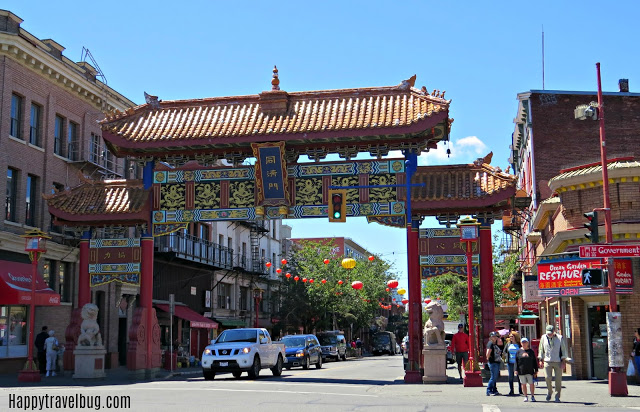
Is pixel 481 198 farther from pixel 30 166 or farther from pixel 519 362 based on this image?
pixel 30 166

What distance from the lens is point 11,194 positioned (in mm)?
30312

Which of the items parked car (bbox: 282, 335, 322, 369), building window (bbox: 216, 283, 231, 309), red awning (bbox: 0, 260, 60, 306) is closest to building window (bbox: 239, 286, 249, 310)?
building window (bbox: 216, 283, 231, 309)

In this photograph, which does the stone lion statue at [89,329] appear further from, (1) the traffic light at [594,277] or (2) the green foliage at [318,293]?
(2) the green foliage at [318,293]

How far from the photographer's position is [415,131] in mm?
23453

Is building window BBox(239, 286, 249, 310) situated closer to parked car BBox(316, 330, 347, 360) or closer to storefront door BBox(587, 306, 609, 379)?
parked car BBox(316, 330, 347, 360)

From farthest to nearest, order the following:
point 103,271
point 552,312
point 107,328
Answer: point 107,328 → point 552,312 → point 103,271

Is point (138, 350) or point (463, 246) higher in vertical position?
point (463, 246)

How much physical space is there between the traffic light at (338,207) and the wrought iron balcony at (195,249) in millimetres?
18751

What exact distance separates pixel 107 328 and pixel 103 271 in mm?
11473

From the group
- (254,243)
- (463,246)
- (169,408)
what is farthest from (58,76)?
(254,243)

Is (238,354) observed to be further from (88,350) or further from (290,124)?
(290,124)

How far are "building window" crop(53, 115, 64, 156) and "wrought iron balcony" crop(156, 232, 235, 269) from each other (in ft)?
28.0

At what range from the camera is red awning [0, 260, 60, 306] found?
27062mm

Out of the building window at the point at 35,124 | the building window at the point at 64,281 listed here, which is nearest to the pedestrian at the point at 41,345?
the building window at the point at 64,281
